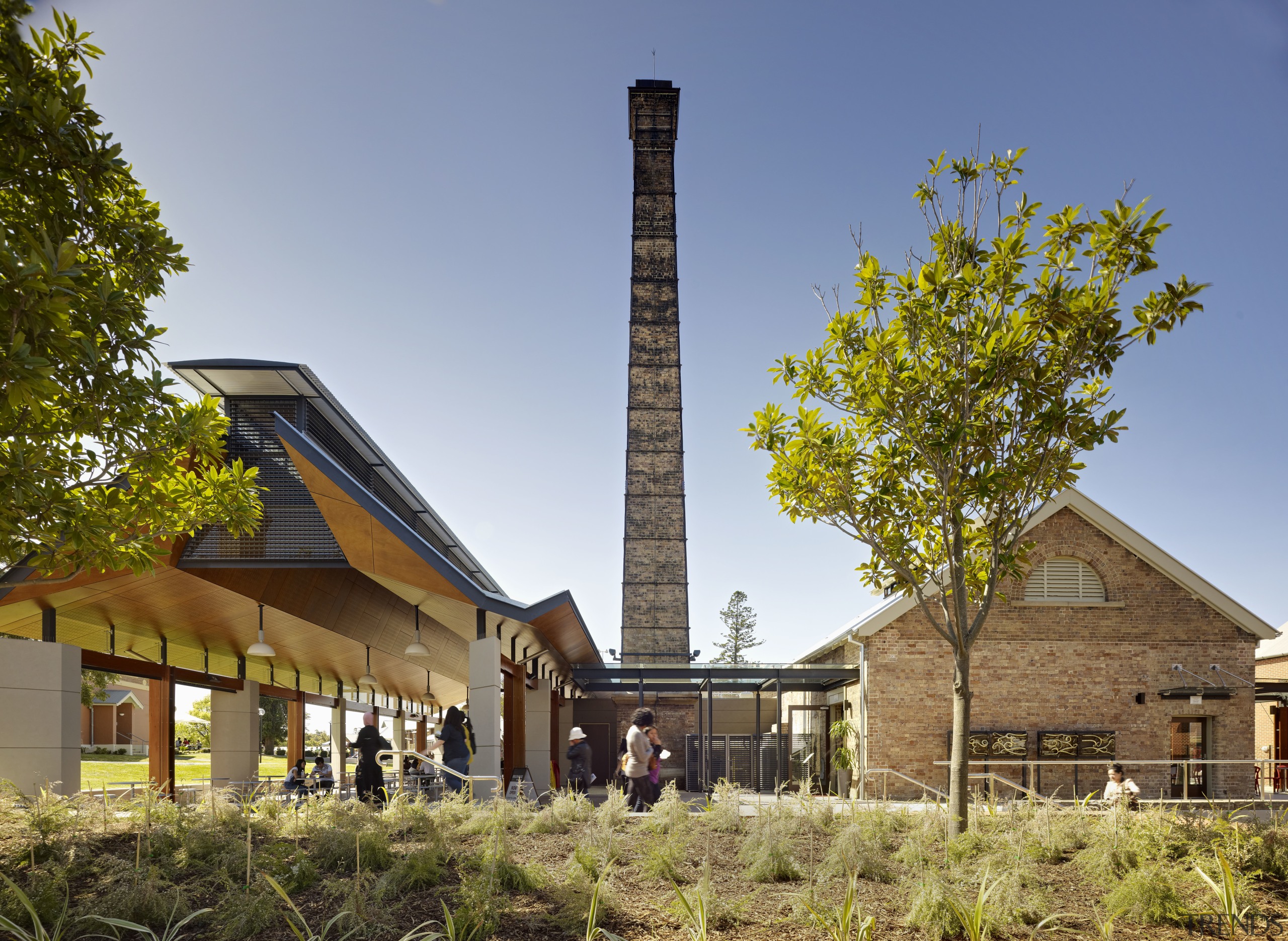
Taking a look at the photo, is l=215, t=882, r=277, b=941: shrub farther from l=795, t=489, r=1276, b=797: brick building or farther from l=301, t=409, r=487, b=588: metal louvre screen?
l=795, t=489, r=1276, b=797: brick building

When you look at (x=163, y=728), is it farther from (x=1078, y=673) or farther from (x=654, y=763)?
(x=1078, y=673)

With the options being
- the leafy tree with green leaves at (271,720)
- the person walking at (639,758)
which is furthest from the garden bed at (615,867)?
the leafy tree with green leaves at (271,720)

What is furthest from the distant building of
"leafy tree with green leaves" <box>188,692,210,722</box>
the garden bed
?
the garden bed

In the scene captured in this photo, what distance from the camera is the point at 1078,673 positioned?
19.7 m

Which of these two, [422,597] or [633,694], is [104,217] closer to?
[422,597]

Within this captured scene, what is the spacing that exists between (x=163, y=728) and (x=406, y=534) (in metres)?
11.2

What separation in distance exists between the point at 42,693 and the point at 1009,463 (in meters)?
12.8

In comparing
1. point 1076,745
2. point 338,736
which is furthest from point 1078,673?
point 338,736

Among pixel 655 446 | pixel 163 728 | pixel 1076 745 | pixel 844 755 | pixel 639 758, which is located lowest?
pixel 844 755

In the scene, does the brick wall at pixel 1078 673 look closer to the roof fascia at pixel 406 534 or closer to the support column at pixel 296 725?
the roof fascia at pixel 406 534

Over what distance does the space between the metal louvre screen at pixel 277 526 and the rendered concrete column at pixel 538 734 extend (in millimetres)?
7003

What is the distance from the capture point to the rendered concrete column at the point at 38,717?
41.8 feet

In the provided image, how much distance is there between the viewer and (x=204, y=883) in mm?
7102

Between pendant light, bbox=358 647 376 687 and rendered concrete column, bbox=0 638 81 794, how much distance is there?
813cm
